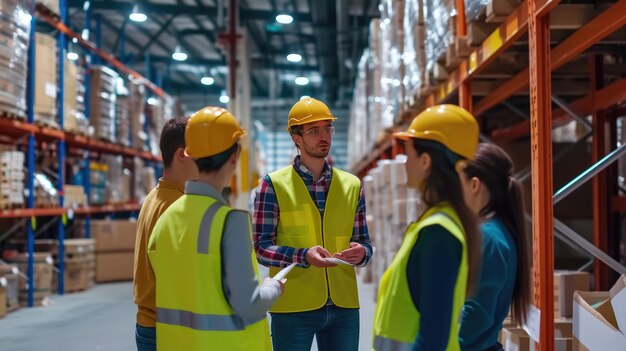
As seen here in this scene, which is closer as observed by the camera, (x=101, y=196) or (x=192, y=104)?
(x=101, y=196)

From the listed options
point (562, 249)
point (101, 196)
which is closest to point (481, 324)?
point (562, 249)

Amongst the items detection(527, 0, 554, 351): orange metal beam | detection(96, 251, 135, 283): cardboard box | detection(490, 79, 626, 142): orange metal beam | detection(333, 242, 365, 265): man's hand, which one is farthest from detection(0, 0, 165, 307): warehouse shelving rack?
detection(527, 0, 554, 351): orange metal beam

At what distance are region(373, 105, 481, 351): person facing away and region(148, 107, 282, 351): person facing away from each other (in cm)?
44

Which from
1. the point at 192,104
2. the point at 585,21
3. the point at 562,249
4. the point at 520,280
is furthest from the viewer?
the point at 192,104

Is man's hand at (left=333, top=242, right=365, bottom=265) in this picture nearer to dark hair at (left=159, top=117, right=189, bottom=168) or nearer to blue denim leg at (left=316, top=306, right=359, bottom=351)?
blue denim leg at (left=316, top=306, right=359, bottom=351)

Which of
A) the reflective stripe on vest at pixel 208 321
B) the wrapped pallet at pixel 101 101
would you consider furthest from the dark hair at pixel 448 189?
the wrapped pallet at pixel 101 101

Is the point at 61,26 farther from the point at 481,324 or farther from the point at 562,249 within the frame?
the point at 481,324

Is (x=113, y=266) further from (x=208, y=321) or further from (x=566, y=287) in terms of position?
(x=208, y=321)

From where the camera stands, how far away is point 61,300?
27.9 feet

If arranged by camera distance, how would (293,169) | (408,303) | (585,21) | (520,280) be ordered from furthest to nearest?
(585,21) < (293,169) < (520,280) < (408,303)

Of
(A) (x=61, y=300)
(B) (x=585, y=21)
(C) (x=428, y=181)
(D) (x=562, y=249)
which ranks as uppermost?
(B) (x=585, y=21)

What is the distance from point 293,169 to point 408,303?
4.65ft

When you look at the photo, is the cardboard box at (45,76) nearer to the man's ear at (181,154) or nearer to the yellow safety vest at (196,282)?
the man's ear at (181,154)

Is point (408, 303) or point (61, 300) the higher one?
point (408, 303)
